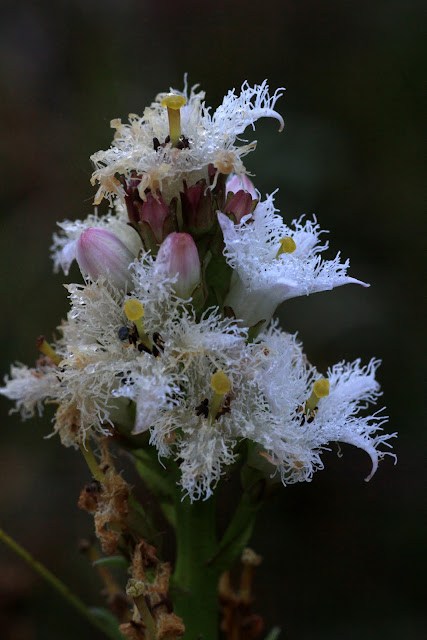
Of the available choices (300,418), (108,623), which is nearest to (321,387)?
(300,418)

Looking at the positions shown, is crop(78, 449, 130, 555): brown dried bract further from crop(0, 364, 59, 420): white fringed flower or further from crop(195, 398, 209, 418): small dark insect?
crop(195, 398, 209, 418): small dark insect

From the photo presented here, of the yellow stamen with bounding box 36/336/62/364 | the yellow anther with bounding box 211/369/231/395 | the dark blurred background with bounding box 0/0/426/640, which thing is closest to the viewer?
the yellow anther with bounding box 211/369/231/395

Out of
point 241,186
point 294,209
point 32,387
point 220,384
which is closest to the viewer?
point 220,384

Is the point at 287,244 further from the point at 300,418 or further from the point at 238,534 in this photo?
the point at 238,534

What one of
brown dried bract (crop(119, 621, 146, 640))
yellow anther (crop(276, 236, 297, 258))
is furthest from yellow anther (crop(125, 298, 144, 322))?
brown dried bract (crop(119, 621, 146, 640))

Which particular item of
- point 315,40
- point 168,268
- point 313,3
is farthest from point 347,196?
point 168,268

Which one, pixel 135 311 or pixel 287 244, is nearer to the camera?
pixel 135 311

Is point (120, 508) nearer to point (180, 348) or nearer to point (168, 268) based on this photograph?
point (180, 348)
